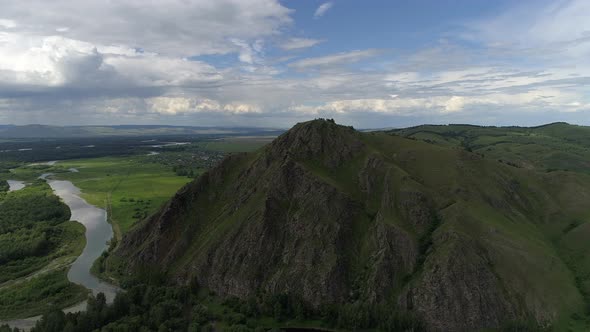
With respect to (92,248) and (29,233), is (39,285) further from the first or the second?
(29,233)

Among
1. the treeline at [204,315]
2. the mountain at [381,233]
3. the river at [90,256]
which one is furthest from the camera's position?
the river at [90,256]

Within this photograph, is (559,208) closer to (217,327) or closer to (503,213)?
(503,213)

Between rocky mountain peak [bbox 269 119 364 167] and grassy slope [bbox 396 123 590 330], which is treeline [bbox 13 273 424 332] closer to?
grassy slope [bbox 396 123 590 330]

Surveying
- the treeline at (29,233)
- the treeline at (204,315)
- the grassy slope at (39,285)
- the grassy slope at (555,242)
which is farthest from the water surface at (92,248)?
the grassy slope at (555,242)

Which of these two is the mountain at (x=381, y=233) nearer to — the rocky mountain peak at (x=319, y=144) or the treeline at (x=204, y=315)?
the rocky mountain peak at (x=319, y=144)

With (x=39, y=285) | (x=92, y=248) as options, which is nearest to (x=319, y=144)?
(x=92, y=248)

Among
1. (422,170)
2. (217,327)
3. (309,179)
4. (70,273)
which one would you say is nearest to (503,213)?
(422,170)

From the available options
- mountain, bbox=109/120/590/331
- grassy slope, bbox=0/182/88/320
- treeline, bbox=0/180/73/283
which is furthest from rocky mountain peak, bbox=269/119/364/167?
treeline, bbox=0/180/73/283

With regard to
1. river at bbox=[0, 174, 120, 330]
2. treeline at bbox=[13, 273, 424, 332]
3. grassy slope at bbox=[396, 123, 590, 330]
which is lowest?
river at bbox=[0, 174, 120, 330]
